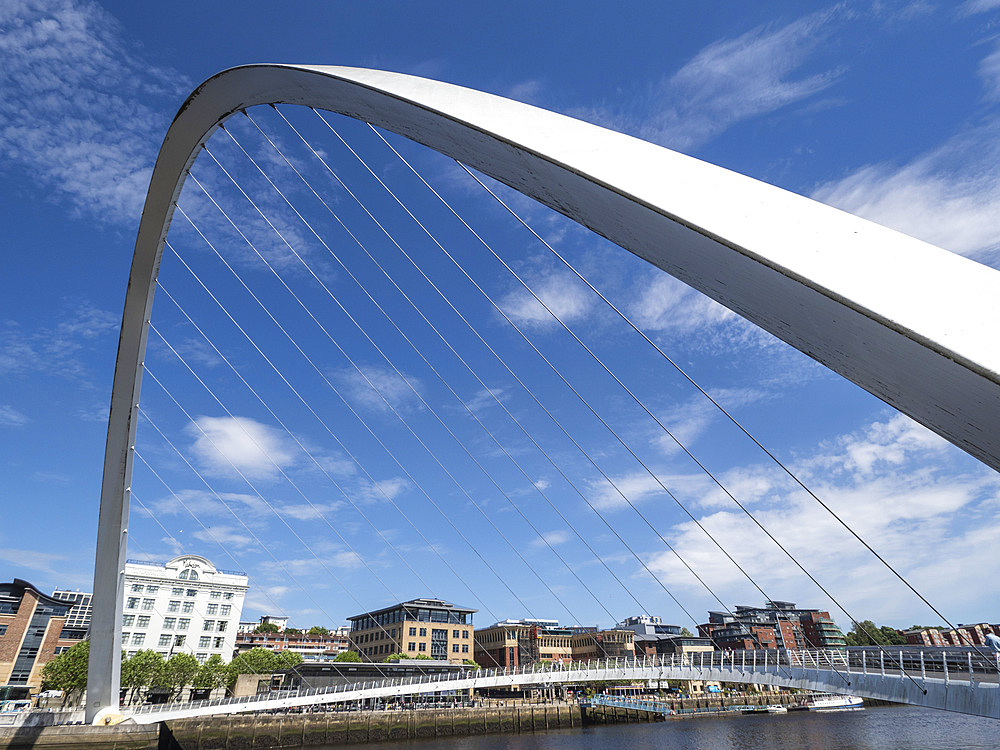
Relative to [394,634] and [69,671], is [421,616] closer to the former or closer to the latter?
[394,634]

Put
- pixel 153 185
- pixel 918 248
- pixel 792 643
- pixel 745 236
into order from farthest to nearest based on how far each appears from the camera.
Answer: pixel 792 643 → pixel 153 185 → pixel 745 236 → pixel 918 248

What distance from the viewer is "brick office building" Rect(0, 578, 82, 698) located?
127 feet

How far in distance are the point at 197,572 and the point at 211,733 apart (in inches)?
990

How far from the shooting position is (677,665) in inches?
630

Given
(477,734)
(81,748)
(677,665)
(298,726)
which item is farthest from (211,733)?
(677,665)

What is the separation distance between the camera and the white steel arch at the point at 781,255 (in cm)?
170

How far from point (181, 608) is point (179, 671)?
38.5 feet

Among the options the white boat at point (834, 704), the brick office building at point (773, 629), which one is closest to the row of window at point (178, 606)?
the white boat at point (834, 704)

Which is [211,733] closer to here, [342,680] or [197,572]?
[342,680]

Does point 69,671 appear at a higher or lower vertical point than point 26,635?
lower

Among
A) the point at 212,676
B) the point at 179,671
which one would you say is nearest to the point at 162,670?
the point at 179,671

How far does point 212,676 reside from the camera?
119 feet

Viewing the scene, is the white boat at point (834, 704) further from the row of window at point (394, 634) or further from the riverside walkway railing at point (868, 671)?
the riverside walkway railing at point (868, 671)

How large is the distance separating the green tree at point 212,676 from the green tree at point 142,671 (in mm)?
2570
